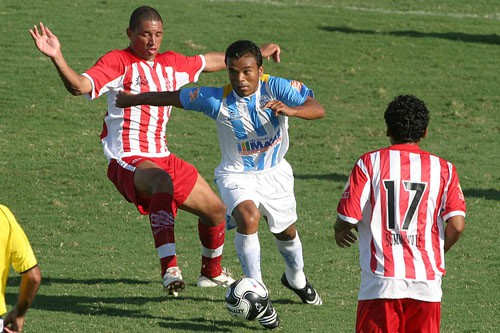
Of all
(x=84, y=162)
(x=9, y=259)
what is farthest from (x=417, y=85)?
(x=9, y=259)

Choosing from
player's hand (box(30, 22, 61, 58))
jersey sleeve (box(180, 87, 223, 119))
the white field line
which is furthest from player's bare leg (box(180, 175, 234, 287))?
the white field line

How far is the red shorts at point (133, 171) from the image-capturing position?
9336 mm

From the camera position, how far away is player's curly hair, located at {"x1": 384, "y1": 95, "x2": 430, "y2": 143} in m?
6.39

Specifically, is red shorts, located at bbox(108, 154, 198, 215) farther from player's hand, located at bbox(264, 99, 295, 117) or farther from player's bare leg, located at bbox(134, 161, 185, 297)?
player's hand, located at bbox(264, 99, 295, 117)

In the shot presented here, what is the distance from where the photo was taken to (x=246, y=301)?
8117 mm

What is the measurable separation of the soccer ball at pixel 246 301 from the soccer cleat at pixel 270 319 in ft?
0.16

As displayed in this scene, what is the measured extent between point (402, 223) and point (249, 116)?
2.66m

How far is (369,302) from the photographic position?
6328mm

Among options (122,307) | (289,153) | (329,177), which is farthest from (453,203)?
(289,153)

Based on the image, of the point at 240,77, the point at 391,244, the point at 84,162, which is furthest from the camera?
the point at 84,162

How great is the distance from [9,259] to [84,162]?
10221mm

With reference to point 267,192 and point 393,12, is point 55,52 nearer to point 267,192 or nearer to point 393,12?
point 267,192

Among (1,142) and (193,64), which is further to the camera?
(1,142)

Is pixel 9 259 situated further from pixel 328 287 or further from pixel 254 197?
pixel 328 287
